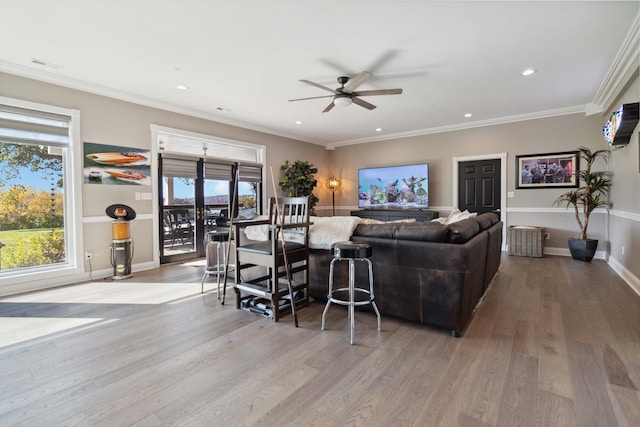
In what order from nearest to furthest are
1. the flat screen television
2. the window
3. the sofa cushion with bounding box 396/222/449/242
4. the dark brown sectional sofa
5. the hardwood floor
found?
the hardwood floor < the dark brown sectional sofa < the sofa cushion with bounding box 396/222/449/242 < the window < the flat screen television

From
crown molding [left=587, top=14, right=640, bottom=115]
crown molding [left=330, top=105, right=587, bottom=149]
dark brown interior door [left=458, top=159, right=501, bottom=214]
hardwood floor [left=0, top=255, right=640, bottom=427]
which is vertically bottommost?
hardwood floor [left=0, top=255, right=640, bottom=427]

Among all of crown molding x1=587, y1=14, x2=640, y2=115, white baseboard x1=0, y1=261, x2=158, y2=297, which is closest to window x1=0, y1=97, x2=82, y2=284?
white baseboard x1=0, y1=261, x2=158, y2=297

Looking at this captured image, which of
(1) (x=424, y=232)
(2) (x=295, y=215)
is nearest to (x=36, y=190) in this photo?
(2) (x=295, y=215)

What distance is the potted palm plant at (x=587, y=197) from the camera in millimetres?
4934

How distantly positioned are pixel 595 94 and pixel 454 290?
467 centimetres

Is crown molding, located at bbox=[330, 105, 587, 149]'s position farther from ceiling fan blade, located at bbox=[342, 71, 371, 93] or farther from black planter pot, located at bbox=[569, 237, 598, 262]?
ceiling fan blade, located at bbox=[342, 71, 371, 93]

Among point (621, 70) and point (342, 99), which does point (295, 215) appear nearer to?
point (342, 99)

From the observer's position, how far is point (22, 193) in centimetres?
377

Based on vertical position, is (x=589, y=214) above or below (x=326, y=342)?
above

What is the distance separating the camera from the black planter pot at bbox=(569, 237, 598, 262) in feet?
16.2

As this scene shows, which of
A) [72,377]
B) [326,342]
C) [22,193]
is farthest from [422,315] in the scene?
[22,193]

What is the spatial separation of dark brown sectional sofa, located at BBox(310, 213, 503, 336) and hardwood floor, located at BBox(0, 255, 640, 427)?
166mm

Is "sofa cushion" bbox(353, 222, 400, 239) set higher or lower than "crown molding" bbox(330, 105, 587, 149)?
lower

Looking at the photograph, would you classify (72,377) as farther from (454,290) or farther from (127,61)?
(127,61)
